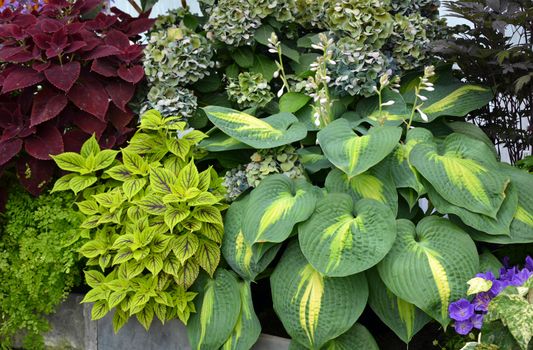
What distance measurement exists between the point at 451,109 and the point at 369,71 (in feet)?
1.10

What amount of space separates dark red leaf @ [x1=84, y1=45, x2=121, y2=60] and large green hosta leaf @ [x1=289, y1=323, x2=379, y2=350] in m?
1.32

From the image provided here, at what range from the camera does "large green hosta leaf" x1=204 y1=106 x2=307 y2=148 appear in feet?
7.00

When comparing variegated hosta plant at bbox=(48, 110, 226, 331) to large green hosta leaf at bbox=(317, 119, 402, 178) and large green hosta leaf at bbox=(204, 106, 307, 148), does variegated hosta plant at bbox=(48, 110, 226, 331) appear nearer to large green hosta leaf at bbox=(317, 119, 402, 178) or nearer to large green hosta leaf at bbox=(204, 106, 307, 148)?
large green hosta leaf at bbox=(204, 106, 307, 148)

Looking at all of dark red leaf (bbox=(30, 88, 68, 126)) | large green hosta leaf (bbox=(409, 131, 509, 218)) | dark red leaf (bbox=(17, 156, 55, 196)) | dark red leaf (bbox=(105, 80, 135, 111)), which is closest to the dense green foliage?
dark red leaf (bbox=(17, 156, 55, 196))

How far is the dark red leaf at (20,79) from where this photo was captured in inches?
89.8

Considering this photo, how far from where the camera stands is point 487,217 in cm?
189

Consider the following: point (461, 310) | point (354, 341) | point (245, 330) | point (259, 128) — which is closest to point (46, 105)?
point (259, 128)

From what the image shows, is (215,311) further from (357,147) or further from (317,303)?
(357,147)

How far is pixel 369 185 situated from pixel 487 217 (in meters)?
0.36

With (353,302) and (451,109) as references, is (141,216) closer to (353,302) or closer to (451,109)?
(353,302)

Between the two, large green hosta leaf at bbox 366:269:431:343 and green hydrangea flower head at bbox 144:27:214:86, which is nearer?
large green hosta leaf at bbox 366:269:431:343

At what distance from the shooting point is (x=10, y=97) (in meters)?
2.54

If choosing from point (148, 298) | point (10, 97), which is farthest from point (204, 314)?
point (10, 97)

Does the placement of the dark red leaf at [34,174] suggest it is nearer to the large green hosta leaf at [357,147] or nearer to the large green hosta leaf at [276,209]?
the large green hosta leaf at [276,209]
